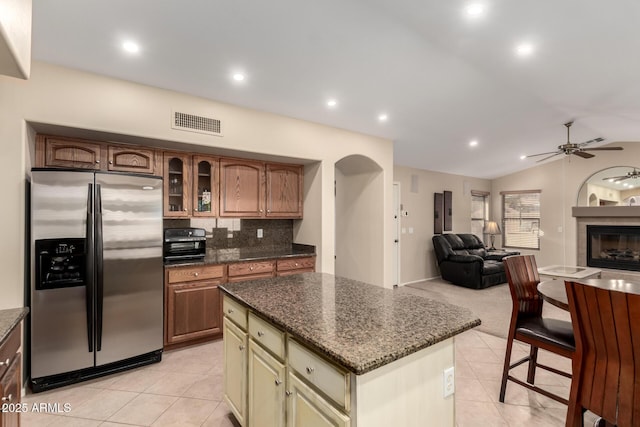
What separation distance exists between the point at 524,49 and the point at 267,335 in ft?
10.3

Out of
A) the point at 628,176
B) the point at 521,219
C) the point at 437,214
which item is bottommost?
the point at 521,219

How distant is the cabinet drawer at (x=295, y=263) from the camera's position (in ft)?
12.7

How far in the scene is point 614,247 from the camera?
627cm

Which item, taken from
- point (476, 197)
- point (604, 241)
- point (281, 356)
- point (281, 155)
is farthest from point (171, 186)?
point (604, 241)

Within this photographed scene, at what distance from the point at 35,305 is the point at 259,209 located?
2265 mm

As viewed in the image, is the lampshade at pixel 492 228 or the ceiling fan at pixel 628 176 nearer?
the ceiling fan at pixel 628 176

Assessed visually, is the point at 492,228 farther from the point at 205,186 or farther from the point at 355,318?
the point at 355,318

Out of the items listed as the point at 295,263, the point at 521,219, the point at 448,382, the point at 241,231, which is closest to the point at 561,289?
the point at 448,382

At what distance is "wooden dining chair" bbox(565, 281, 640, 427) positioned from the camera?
4.67 feet

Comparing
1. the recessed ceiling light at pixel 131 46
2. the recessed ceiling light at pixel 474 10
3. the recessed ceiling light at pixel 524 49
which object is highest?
the recessed ceiling light at pixel 474 10

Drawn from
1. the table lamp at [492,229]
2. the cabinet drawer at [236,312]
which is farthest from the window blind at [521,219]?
the cabinet drawer at [236,312]

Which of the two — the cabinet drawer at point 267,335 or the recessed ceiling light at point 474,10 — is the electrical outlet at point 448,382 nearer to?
the cabinet drawer at point 267,335

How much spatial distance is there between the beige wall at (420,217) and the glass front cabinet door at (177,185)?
4.14 metres

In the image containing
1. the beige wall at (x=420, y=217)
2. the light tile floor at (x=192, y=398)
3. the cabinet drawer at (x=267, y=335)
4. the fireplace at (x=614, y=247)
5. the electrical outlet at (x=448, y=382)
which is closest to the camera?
the electrical outlet at (x=448, y=382)
